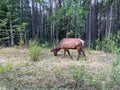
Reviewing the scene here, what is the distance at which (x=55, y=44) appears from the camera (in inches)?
530

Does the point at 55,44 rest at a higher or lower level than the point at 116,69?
lower

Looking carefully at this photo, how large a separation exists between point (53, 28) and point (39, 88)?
35.1 ft

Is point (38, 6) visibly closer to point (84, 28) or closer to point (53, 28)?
point (53, 28)

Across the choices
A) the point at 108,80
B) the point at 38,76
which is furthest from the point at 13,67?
the point at 108,80

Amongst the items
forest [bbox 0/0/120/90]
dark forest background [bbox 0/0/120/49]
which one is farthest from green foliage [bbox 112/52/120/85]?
dark forest background [bbox 0/0/120/49]

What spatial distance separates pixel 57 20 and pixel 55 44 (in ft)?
7.52

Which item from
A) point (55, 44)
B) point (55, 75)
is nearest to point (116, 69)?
point (55, 75)

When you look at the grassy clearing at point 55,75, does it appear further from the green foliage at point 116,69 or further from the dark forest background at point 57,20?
the dark forest background at point 57,20

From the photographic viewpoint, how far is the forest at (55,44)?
5.81 metres

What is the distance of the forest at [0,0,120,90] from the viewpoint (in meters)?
5.81

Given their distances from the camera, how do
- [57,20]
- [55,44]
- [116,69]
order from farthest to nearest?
1. [57,20]
2. [55,44]
3. [116,69]

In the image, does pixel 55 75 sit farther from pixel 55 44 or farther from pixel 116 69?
pixel 55 44

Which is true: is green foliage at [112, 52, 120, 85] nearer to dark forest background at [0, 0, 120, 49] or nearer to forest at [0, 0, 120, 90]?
forest at [0, 0, 120, 90]

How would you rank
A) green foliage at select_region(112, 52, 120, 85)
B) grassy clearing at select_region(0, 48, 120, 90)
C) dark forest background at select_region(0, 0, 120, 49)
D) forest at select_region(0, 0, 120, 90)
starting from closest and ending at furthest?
green foliage at select_region(112, 52, 120, 85) < grassy clearing at select_region(0, 48, 120, 90) < forest at select_region(0, 0, 120, 90) < dark forest background at select_region(0, 0, 120, 49)
